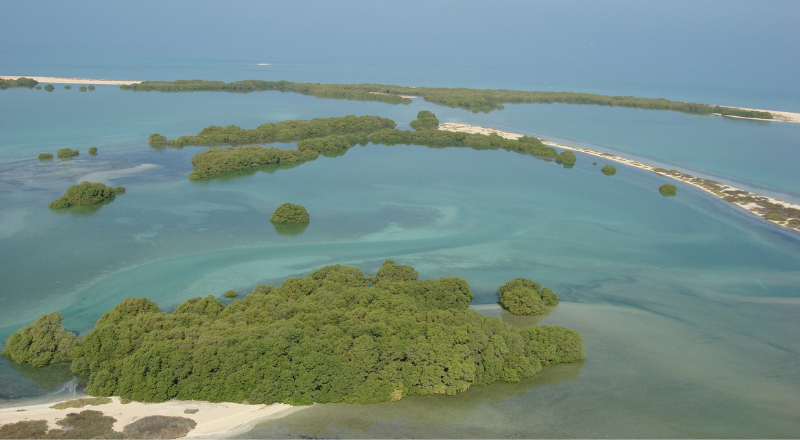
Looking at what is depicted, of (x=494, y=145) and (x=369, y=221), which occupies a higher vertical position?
(x=494, y=145)

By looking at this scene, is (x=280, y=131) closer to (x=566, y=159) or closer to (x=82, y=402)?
(x=566, y=159)

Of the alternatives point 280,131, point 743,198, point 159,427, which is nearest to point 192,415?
point 159,427

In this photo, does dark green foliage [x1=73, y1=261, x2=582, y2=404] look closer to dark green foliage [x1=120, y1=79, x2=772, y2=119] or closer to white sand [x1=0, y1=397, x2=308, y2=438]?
white sand [x1=0, y1=397, x2=308, y2=438]

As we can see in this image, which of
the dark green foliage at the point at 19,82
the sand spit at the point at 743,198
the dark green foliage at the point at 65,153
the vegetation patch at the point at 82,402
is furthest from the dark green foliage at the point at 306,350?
the dark green foliage at the point at 19,82

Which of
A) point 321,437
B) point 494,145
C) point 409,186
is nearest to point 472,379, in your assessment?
point 321,437

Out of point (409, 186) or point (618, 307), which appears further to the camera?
point (409, 186)

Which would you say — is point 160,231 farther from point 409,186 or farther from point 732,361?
point 732,361
